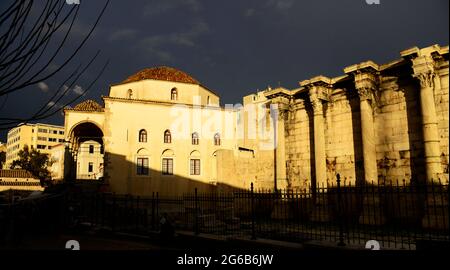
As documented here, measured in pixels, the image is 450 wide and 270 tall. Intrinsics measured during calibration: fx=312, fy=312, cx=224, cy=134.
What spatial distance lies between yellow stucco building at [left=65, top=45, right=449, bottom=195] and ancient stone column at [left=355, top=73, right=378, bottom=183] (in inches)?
1.8

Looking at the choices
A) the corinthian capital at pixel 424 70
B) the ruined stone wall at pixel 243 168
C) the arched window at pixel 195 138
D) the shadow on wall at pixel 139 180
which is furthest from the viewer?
the arched window at pixel 195 138

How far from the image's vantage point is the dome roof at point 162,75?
3192 cm

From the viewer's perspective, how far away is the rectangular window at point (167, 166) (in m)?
29.0

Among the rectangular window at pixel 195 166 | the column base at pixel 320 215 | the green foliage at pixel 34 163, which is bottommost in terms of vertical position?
the column base at pixel 320 215

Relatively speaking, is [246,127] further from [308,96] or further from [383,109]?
[383,109]

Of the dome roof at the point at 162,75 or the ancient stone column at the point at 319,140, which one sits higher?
the dome roof at the point at 162,75

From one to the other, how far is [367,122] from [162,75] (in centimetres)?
2300

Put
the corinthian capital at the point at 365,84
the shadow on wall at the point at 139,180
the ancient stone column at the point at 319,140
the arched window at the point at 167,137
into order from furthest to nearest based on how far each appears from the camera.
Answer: the arched window at the point at 167,137, the shadow on wall at the point at 139,180, the ancient stone column at the point at 319,140, the corinthian capital at the point at 365,84

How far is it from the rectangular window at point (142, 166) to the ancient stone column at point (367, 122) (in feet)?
63.6

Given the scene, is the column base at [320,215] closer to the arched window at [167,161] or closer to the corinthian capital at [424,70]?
the corinthian capital at [424,70]

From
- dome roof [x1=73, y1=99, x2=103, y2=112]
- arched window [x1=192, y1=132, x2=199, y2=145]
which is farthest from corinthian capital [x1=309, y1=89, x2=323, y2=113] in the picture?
dome roof [x1=73, y1=99, x2=103, y2=112]

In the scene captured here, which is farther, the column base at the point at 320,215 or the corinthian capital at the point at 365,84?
the column base at the point at 320,215

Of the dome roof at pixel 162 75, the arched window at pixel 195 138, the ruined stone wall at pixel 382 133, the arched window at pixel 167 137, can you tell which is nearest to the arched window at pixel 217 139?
the arched window at pixel 195 138
